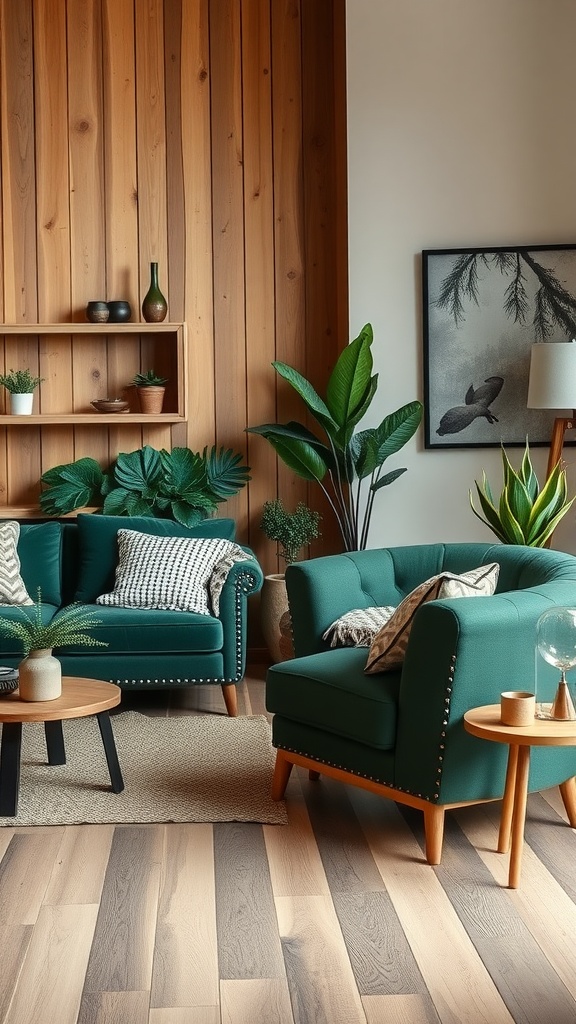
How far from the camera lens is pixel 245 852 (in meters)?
3.01

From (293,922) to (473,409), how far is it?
3076 mm

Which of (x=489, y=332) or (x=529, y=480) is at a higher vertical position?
(x=489, y=332)

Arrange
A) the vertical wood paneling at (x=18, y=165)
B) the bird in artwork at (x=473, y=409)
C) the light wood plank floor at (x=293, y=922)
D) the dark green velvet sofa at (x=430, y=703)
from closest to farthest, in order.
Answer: the light wood plank floor at (x=293, y=922)
the dark green velvet sofa at (x=430, y=703)
the bird in artwork at (x=473, y=409)
the vertical wood paneling at (x=18, y=165)

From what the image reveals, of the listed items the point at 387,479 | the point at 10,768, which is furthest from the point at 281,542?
the point at 10,768

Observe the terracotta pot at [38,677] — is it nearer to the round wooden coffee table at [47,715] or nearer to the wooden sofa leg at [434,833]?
the round wooden coffee table at [47,715]

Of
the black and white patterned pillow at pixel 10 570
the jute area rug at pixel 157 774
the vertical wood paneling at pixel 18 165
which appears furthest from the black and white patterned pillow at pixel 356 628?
the vertical wood paneling at pixel 18 165

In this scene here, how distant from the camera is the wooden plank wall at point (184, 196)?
17.6 ft

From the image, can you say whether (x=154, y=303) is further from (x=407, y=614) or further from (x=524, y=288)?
(x=407, y=614)

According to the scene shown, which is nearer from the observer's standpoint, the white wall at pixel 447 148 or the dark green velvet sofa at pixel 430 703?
the dark green velvet sofa at pixel 430 703

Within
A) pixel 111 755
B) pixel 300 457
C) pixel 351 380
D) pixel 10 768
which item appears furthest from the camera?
pixel 300 457

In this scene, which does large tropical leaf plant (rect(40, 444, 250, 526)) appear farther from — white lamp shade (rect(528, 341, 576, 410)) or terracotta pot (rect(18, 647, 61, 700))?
terracotta pot (rect(18, 647, 61, 700))

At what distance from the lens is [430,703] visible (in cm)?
291

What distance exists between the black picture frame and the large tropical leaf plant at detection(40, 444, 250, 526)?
1081 millimetres

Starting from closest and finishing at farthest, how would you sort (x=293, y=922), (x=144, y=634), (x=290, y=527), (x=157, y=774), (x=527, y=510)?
(x=293, y=922)
(x=157, y=774)
(x=144, y=634)
(x=527, y=510)
(x=290, y=527)
